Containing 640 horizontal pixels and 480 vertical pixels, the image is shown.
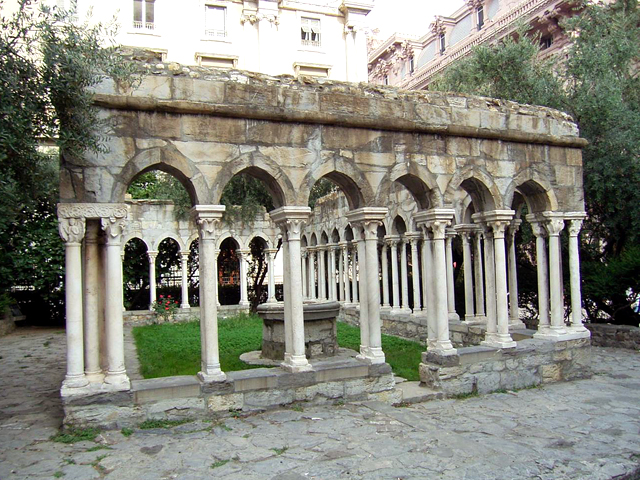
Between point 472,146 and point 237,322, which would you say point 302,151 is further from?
point 237,322

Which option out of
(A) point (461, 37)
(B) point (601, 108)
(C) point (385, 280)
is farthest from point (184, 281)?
(A) point (461, 37)

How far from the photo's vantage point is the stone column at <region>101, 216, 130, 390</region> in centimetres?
673

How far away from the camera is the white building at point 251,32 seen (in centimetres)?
2703

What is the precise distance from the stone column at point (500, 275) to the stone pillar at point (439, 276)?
40.4 inches

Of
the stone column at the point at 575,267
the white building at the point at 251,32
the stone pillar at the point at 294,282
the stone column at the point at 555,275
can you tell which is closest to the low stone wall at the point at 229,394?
the stone pillar at the point at 294,282

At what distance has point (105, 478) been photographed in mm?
5145

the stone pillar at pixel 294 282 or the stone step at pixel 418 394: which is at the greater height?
the stone pillar at pixel 294 282

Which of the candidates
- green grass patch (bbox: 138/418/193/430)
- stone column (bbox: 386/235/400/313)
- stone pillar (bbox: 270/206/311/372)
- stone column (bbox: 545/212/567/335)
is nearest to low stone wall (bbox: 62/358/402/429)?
green grass patch (bbox: 138/418/193/430)

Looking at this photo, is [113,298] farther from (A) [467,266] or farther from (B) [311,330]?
(A) [467,266]

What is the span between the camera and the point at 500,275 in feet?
29.8

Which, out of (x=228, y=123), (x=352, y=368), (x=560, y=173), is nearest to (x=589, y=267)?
(x=560, y=173)

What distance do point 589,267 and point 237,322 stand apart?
10.1m

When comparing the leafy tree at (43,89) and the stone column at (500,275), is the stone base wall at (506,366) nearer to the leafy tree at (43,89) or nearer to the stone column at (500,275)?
the stone column at (500,275)

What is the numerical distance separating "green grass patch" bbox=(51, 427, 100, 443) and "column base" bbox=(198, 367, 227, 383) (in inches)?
53.0
